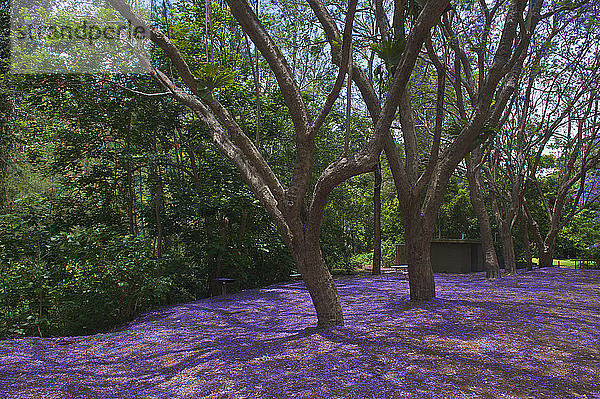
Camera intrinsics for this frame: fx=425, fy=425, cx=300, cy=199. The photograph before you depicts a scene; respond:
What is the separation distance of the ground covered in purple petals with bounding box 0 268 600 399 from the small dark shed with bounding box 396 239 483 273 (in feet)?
28.9

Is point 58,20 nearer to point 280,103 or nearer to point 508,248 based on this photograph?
point 280,103

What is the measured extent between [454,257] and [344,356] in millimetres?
12549

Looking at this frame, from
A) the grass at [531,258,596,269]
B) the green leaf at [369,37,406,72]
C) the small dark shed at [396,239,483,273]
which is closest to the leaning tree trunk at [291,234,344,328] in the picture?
the green leaf at [369,37,406,72]

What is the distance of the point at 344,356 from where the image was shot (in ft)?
11.8

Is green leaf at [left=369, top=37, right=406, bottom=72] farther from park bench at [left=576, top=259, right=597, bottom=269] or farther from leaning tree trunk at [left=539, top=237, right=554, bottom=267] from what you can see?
park bench at [left=576, top=259, right=597, bottom=269]

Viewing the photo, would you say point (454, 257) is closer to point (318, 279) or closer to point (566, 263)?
point (566, 263)

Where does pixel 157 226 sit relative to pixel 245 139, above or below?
below

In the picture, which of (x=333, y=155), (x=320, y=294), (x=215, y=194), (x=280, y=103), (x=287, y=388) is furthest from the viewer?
(x=333, y=155)

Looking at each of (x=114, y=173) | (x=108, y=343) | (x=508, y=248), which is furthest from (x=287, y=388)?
(x=508, y=248)

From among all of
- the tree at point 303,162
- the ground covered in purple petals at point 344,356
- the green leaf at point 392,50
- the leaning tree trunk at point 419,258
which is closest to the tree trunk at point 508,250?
the ground covered in purple petals at point 344,356

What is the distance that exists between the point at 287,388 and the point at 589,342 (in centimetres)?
293

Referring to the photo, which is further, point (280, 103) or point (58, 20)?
point (280, 103)

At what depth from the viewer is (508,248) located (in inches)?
438

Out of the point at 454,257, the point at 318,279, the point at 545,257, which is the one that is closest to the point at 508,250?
the point at 454,257
